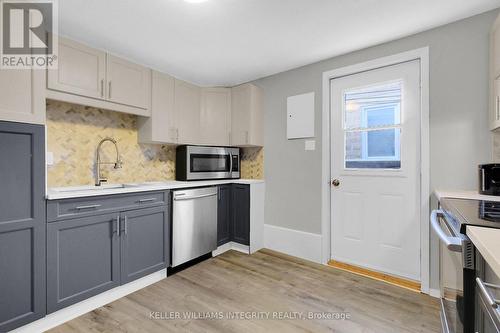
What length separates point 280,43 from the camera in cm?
233

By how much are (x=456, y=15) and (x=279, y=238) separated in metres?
2.70

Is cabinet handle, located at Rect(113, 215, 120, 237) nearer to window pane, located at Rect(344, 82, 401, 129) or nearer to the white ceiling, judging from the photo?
the white ceiling

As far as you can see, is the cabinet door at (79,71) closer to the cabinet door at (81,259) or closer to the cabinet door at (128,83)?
the cabinet door at (128,83)

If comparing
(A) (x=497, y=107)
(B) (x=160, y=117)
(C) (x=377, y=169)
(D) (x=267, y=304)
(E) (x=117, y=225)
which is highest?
(B) (x=160, y=117)

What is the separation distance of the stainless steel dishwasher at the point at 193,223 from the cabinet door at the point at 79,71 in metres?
1.18

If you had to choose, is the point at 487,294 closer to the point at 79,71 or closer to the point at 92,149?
the point at 79,71

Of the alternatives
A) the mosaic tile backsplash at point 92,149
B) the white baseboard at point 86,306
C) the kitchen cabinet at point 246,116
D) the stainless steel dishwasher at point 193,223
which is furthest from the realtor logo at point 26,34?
the kitchen cabinet at point 246,116

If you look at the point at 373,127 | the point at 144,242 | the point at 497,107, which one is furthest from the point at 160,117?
the point at 497,107

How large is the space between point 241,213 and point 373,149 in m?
1.68

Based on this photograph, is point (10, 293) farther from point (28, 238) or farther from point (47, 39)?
point (47, 39)

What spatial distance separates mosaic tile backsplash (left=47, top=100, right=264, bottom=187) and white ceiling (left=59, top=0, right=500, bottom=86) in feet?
2.19

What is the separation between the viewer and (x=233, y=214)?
10.4 ft

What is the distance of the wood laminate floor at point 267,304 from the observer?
5.58 ft

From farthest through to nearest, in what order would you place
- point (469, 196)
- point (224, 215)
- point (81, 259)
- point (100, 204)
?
point (224, 215)
point (100, 204)
point (81, 259)
point (469, 196)
